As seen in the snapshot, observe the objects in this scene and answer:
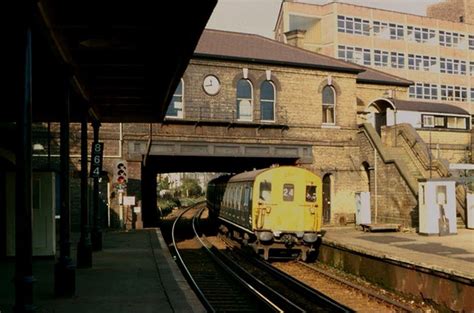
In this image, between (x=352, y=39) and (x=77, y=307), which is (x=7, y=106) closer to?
(x=77, y=307)

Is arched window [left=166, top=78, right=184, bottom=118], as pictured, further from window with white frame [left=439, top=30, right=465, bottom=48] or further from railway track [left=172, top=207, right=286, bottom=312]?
window with white frame [left=439, top=30, right=465, bottom=48]

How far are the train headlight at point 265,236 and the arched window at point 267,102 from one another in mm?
10896

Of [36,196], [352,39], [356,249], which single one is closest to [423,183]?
[356,249]

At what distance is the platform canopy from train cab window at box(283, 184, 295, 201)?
225 inches

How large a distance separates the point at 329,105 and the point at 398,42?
1374 inches

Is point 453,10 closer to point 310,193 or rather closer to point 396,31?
point 396,31

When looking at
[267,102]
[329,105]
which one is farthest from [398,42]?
[267,102]

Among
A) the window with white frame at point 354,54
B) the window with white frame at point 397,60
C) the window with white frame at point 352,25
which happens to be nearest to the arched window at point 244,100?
the window with white frame at point 354,54

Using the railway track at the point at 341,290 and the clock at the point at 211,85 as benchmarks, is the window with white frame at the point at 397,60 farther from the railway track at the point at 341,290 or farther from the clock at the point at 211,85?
the railway track at the point at 341,290

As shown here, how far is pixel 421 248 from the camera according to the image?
16.1m

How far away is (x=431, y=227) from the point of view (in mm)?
19906

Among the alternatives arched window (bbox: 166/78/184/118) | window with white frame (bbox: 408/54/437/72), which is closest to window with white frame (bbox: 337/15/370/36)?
window with white frame (bbox: 408/54/437/72)

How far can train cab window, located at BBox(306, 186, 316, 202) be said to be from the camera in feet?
58.4

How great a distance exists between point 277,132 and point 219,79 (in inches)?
152
